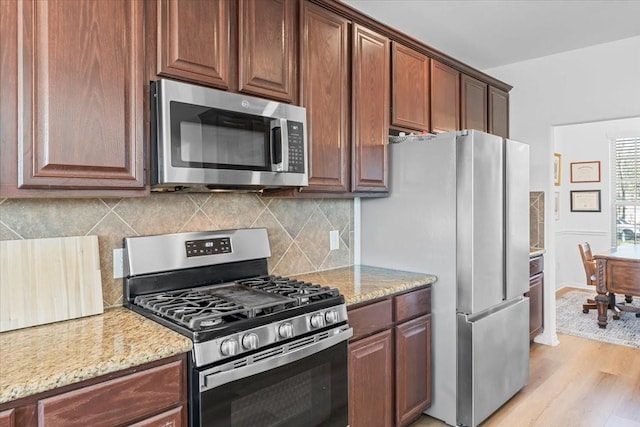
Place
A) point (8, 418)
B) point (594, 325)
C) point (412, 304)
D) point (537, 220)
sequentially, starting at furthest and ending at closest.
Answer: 1. point (594, 325)
2. point (537, 220)
3. point (412, 304)
4. point (8, 418)

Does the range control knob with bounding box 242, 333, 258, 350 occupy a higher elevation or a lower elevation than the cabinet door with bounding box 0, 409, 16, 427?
higher

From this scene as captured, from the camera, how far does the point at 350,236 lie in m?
2.87

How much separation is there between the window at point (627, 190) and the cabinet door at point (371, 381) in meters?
5.47

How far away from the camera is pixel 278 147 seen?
6.38 ft

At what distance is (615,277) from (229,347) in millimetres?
4417

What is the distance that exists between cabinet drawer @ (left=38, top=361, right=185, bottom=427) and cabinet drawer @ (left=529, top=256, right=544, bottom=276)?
3.19 meters

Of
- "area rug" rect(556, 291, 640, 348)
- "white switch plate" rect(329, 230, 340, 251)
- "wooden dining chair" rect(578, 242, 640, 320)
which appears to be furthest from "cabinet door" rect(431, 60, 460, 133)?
"wooden dining chair" rect(578, 242, 640, 320)

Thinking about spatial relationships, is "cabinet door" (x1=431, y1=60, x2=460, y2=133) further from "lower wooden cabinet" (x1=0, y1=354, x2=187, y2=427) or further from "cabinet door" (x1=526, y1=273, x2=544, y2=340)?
"lower wooden cabinet" (x1=0, y1=354, x2=187, y2=427)

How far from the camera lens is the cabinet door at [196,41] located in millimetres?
1623

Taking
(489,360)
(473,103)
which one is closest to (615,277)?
(473,103)

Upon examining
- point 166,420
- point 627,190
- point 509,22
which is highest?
point 509,22

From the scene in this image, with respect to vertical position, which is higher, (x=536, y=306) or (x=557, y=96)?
(x=557, y=96)

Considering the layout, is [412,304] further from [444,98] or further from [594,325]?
[594,325]

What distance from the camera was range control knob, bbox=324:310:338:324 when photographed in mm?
1760
